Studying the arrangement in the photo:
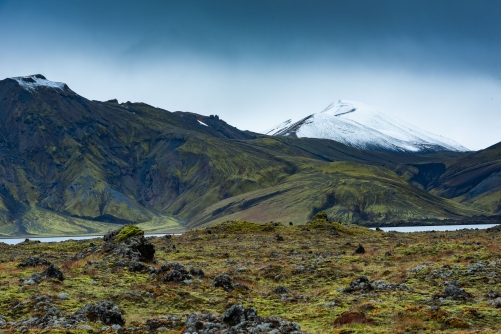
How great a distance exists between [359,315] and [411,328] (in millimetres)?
2421

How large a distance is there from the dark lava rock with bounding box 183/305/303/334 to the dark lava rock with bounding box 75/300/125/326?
3.28 meters

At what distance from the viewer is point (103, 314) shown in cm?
2369

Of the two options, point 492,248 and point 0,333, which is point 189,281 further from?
point 492,248

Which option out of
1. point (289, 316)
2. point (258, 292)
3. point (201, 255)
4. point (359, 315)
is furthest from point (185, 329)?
point (201, 255)

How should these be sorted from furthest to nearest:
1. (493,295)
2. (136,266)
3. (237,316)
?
(136,266) < (493,295) < (237,316)

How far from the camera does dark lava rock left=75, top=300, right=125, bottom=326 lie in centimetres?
2352

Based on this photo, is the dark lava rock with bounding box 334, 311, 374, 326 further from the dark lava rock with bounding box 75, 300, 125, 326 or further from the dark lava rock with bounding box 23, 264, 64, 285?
the dark lava rock with bounding box 23, 264, 64, 285

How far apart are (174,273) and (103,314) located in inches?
374

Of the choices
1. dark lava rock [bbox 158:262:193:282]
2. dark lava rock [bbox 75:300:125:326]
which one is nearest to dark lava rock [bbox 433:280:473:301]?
dark lava rock [bbox 158:262:193:282]

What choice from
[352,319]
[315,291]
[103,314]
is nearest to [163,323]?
[103,314]

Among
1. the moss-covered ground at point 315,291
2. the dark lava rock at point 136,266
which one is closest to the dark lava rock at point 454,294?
the moss-covered ground at point 315,291

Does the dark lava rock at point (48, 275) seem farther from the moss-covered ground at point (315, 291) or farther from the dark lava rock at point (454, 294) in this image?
the dark lava rock at point (454, 294)

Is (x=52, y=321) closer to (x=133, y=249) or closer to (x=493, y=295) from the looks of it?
(x=133, y=249)

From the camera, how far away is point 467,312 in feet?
74.9
